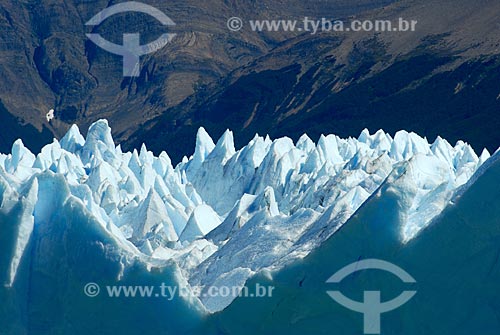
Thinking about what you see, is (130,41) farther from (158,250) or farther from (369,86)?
(158,250)

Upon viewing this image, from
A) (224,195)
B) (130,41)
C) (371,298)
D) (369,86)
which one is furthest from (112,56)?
(371,298)

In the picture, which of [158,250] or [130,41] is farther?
[130,41]

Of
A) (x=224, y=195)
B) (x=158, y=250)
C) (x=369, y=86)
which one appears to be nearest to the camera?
(x=158, y=250)

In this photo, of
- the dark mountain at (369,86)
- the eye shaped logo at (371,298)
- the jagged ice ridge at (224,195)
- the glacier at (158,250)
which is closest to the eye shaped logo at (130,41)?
the dark mountain at (369,86)

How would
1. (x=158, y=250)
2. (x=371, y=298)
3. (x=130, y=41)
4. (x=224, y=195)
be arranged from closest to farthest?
1. (x=371, y=298)
2. (x=158, y=250)
3. (x=224, y=195)
4. (x=130, y=41)

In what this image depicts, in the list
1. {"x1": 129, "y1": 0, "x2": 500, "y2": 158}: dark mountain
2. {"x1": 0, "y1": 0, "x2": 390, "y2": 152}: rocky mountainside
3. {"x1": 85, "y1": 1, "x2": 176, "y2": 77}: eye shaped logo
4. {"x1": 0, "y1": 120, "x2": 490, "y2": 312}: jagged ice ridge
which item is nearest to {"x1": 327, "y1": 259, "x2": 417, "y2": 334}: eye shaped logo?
{"x1": 0, "y1": 120, "x2": 490, "y2": 312}: jagged ice ridge

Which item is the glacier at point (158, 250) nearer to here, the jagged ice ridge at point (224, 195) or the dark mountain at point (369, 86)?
the jagged ice ridge at point (224, 195)

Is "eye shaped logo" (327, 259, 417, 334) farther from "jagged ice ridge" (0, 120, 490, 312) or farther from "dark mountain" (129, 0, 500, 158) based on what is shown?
"dark mountain" (129, 0, 500, 158)
